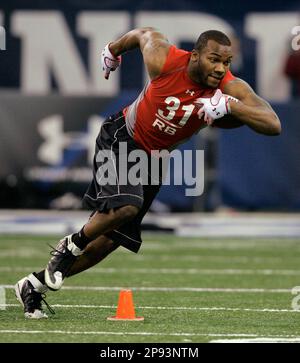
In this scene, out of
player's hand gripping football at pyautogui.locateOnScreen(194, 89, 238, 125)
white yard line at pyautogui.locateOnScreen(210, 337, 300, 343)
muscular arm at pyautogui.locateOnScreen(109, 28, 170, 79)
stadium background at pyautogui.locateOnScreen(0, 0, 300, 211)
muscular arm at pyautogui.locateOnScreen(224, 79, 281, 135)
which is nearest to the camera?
white yard line at pyautogui.locateOnScreen(210, 337, 300, 343)

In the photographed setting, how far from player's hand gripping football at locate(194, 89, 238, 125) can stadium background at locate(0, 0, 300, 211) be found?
321 inches

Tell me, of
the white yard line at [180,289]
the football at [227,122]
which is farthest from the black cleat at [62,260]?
the white yard line at [180,289]

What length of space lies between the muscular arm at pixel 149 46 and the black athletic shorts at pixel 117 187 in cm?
44

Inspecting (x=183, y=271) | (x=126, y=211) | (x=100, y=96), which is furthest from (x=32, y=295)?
(x=100, y=96)

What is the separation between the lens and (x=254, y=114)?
6.63 meters

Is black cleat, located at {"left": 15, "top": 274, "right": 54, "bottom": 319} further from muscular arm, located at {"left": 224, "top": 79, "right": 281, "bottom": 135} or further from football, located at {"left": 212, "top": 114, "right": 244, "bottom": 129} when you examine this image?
muscular arm, located at {"left": 224, "top": 79, "right": 281, "bottom": 135}

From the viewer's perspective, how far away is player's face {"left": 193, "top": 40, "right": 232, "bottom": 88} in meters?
6.77

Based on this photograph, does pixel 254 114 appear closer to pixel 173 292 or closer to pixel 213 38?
pixel 213 38

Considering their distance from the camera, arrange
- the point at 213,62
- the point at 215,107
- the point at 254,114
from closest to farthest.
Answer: the point at 215,107
the point at 254,114
the point at 213,62

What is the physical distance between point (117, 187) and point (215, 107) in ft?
2.96

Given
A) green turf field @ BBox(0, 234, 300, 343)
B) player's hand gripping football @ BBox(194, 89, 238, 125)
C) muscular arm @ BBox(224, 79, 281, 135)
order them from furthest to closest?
muscular arm @ BBox(224, 79, 281, 135) → player's hand gripping football @ BBox(194, 89, 238, 125) → green turf field @ BBox(0, 234, 300, 343)

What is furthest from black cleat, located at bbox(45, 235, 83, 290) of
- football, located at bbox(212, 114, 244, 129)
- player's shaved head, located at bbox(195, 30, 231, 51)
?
player's shaved head, located at bbox(195, 30, 231, 51)

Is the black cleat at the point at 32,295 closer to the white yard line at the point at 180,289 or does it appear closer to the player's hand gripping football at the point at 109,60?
the player's hand gripping football at the point at 109,60

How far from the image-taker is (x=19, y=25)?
1584 cm
